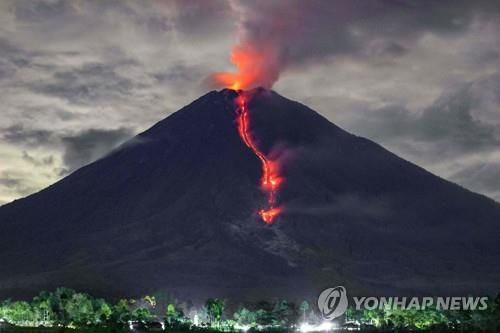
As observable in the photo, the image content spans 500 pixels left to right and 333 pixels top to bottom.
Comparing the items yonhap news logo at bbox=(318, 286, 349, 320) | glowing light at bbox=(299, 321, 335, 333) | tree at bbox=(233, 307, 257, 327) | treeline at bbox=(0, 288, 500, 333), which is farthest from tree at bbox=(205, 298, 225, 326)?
yonhap news logo at bbox=(318, 286, 349, 320)

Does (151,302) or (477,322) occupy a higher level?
(151,302)

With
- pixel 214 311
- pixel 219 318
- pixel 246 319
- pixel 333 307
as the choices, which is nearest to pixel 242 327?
pixel 246 319

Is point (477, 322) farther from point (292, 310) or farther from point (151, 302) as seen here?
point (151, 302)

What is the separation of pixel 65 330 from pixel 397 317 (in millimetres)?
69405

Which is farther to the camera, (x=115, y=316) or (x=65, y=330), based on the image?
(x=115, y=316)

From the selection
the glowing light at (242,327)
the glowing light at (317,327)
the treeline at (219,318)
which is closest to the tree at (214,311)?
the treeline at (219,318)

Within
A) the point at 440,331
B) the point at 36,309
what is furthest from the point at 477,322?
the point at 36,309

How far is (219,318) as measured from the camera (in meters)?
153

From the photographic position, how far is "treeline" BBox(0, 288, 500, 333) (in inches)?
4889

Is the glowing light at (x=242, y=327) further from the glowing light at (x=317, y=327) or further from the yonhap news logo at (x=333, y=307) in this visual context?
the yonhap news logo at (x=333, y=307)

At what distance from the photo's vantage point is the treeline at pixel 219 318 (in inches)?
4889

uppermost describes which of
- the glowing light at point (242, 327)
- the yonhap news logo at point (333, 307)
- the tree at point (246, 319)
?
the yonhap news logo at point (333, 307)

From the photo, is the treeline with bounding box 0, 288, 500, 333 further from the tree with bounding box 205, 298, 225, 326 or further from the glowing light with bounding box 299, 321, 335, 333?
the glowing light with bounding box 299, 321, 335, 333

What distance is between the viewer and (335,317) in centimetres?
16275
